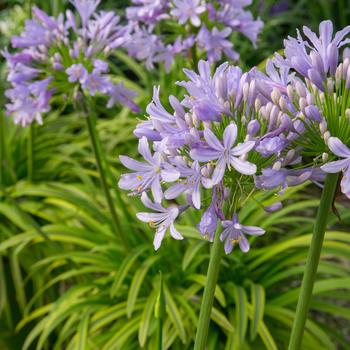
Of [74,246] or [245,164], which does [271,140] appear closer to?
[245,164]

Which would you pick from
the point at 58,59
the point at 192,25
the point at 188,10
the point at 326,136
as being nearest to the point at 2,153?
the point at 58,59

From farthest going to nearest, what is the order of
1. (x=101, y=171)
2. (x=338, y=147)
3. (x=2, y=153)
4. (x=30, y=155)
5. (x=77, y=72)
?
1. (x=2, y=153)
2. (x=30, y=155)
3. (x=101, y=171)
4. (x=77, y=72)
5. (x=338, y=147)

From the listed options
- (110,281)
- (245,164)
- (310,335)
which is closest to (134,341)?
(110,281)

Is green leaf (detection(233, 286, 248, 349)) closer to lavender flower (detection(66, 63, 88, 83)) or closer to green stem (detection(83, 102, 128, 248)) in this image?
green stem (detection(83, 102, 128, 248))

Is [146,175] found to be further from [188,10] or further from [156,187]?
[188,10]

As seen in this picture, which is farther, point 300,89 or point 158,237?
point 158,237

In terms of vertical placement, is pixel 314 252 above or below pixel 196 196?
below

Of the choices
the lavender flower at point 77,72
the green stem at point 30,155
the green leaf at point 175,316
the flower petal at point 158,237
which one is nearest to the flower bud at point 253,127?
the flower petal at point 158,237
